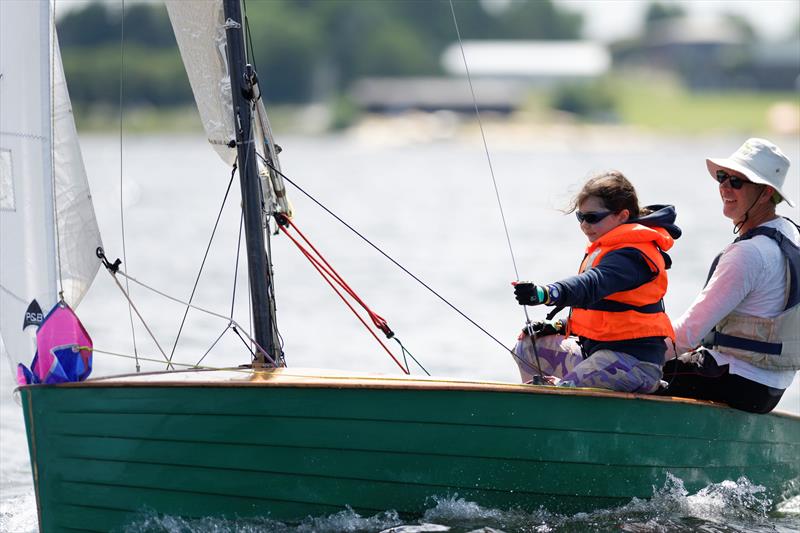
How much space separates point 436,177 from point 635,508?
111ft

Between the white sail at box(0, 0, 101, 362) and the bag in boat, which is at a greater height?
the white sail at box(0, 0, 101, 362)

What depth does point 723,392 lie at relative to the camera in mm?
4922

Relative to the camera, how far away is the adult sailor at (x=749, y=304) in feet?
15.6

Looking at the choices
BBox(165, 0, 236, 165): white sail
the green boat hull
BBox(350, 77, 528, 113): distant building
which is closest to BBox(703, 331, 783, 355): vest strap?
the green boat hull

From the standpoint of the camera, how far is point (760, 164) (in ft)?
15.9

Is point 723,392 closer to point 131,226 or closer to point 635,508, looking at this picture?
point 635,508

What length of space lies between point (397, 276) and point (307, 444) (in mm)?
10605

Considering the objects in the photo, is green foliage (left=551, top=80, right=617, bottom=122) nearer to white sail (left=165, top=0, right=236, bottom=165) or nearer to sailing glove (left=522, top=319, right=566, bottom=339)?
sailing glove (left=522, top=319, right=566, bottom=339)

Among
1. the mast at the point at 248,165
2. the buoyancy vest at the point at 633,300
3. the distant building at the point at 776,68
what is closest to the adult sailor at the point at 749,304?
the buoyancy vest at the point at 633,300

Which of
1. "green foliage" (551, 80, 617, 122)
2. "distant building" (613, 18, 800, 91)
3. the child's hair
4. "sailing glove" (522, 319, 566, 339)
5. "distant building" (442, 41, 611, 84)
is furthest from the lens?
"distant building" (442, 41, 611, 84)

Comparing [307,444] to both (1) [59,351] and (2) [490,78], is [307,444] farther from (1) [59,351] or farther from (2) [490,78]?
(2) [490,78]

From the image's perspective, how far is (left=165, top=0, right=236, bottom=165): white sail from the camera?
471 centimetres

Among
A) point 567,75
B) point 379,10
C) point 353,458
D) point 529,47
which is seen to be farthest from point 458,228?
point 529,47

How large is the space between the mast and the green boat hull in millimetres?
443
